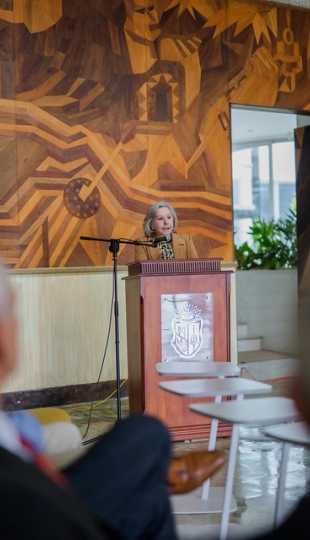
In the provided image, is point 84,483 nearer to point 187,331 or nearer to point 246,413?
point 246,413

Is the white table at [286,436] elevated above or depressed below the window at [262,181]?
below

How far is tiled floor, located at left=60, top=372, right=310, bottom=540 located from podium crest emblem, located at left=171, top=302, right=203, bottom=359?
0.61 metres

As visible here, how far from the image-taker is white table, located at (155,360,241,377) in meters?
3.19

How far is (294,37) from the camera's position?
786 cm

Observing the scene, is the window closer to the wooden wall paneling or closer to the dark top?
the wooden wall paneling

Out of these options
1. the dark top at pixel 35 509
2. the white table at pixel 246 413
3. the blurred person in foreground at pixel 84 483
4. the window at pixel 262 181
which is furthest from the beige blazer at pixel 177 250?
the window at pixel 262 181

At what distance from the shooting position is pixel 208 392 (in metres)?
2.89

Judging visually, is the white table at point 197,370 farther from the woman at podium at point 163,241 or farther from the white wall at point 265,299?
the white wall at point 265,299

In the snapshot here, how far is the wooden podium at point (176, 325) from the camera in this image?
4.94 m

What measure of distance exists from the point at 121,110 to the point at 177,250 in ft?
5.98

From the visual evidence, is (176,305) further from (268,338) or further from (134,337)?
(268,338)

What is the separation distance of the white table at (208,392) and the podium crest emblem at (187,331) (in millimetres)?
1096

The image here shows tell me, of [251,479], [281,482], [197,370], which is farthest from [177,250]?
[281,482]

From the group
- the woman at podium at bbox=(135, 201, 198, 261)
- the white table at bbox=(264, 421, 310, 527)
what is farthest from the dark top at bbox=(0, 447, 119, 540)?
the woman at podium at bbox=(135, 201, 198, 261)
